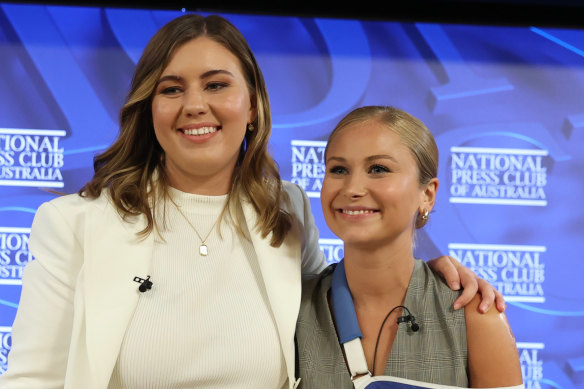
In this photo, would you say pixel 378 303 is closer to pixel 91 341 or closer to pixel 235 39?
pixel 91 341

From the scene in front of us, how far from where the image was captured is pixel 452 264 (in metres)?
1.97

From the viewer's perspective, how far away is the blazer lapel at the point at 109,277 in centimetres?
176

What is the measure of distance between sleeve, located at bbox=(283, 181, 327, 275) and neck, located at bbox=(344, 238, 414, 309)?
14.0 inches

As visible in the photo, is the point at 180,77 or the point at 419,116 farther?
the point at 419,116

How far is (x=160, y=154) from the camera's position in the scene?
2201mm

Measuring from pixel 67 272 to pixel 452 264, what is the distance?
1100 mm

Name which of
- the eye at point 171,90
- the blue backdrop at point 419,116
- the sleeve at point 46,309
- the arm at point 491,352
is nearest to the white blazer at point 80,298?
the sleeve at point 46,309

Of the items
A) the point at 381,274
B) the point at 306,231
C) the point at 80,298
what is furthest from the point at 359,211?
the point at 80,298

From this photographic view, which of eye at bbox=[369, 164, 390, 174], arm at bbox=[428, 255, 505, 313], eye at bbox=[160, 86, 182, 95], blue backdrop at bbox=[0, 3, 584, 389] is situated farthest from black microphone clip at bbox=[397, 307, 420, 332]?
blue backdrop at bbox=[0, 3, 584, 389]

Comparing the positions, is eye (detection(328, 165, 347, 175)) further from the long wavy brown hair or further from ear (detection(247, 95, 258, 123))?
ear (detection(247, 95, 258, 123))

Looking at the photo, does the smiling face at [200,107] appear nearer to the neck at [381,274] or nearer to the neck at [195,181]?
the neck at [195,181]

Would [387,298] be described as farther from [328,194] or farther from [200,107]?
[200,107]

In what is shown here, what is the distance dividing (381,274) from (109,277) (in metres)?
0.76

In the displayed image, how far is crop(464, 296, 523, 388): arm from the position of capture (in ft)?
5.71
